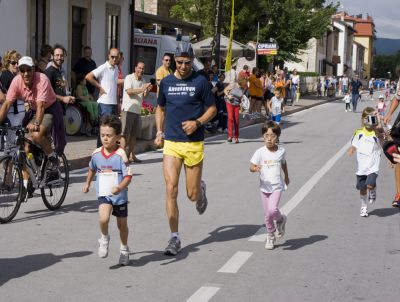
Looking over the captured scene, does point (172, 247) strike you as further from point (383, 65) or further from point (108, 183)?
point (383, 65)

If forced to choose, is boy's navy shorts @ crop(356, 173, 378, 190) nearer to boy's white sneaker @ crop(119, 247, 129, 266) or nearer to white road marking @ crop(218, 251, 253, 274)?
white road marking @ crop(218, 251, 253, 274)

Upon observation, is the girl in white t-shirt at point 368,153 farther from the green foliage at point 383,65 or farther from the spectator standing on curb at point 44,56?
the green foliage at point 383,65

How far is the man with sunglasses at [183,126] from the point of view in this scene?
725 centimetres

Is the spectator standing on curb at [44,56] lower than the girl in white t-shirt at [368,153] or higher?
higher

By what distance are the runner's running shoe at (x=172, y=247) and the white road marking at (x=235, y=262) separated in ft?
1.64

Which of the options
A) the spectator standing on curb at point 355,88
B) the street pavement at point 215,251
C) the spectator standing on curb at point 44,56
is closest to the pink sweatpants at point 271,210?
the street pavement at point 215,251

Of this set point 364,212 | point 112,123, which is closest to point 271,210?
point 112,123

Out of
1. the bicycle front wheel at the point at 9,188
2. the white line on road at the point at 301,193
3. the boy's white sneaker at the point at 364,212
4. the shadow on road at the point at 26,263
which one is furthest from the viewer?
the boy's white sneaker at the point at 364,212

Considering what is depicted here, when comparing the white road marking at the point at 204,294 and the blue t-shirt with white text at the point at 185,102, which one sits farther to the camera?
the blue t-shirt with white text at the point at 185,102

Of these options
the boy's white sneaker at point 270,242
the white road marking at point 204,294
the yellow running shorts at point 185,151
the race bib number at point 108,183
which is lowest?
the white road marking at point 204,294

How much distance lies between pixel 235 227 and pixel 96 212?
1.72 metres

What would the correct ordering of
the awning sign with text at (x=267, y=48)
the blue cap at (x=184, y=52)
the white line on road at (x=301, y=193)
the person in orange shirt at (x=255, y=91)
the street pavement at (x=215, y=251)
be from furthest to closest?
the awning sign with text at (x=267, y=48), the person in orange shirt at (x=255, y=91), the white line on road at (x=301, y=193), the blue cap at (x=184, y=52), the street pavement at (x=215, y=251)

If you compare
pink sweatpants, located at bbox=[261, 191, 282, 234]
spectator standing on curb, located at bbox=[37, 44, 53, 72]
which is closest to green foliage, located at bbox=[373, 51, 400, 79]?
spectator standing on curb, located at bbox=[37, 44, 53, 72]

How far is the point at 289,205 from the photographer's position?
1030 centimetres
